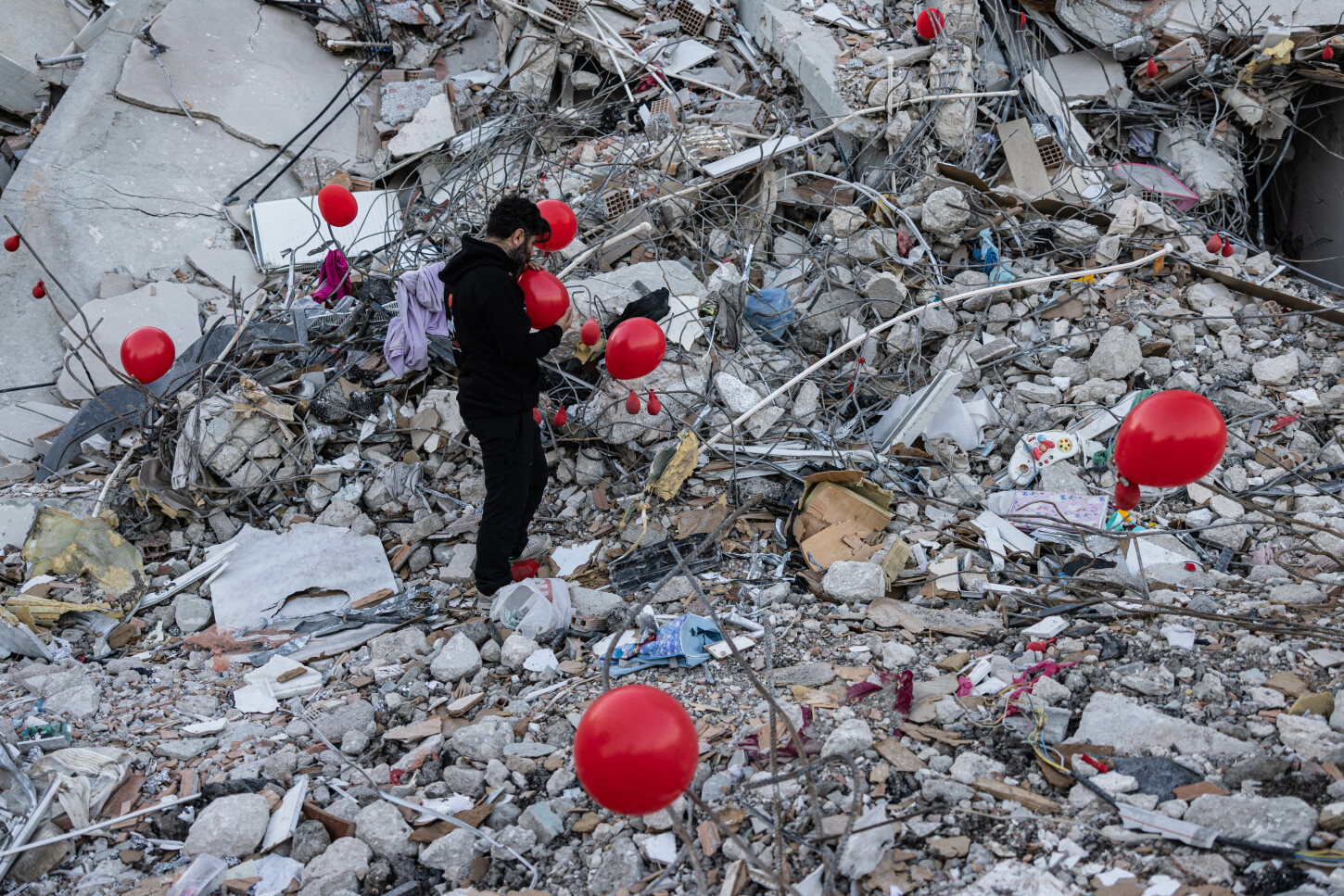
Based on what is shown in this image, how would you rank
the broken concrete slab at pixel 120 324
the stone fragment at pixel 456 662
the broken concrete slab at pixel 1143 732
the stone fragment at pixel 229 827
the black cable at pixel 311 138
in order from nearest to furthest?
the broken concrete slab at pixel 1143 732 < the stone fragment at pixel 229 827 < the stone fragment at pixel 456 662 < the broken concrete slab at pixel 120 324 < the black cable at pixel 311 138

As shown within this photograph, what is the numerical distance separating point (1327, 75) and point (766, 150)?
424cm

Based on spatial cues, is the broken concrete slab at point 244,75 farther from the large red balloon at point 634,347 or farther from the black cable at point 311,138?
the large red balloon at point 634,347

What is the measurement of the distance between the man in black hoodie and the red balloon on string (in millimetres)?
2247

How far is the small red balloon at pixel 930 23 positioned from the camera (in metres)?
6.25

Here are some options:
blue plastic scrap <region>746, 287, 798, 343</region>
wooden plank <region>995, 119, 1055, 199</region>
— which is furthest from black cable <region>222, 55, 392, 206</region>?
wooden plank <region>995, 119, 1055, 199</region>

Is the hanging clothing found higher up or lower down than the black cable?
lower down

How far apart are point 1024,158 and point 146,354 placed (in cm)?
590

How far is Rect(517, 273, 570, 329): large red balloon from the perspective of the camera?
3.55 meters

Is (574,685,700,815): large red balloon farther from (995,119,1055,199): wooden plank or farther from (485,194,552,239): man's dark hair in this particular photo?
(995,119,1055,199): wooden plank

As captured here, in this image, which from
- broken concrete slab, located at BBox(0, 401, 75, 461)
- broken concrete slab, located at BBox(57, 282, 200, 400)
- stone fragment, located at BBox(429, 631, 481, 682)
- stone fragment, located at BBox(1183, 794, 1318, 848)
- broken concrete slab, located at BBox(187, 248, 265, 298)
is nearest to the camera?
stone fragment, located at BBox(1183, 794, 1318, 848)

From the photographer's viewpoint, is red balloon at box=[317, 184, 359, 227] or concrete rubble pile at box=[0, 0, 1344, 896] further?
red balloon at box=[317, 184, 359, 227]

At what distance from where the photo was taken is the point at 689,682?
3127 mm

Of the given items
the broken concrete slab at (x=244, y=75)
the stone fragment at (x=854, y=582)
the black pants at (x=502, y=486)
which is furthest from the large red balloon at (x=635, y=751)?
the broken concrete slab at (x=244, y=75)

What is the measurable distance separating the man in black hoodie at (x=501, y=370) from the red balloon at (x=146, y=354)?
62.1 inches
